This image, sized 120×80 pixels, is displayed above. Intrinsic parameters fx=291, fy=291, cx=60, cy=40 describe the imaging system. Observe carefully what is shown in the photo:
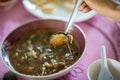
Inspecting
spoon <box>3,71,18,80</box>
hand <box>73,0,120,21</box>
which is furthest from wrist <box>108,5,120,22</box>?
spoon <box>3,71,18,80</box>

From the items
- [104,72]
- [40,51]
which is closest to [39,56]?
[40,51]

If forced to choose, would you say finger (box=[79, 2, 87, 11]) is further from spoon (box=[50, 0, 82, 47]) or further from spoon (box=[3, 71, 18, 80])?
spoon (box=[3, 71, 18, 80])

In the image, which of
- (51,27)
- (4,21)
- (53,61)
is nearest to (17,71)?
(53,61)

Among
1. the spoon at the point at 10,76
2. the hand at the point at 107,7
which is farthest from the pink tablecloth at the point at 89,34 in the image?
the hand at the point at 107,7

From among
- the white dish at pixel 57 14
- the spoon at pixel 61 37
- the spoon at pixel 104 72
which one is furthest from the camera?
the white dish at pixel 57 14

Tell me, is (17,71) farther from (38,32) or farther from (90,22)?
(90,22)

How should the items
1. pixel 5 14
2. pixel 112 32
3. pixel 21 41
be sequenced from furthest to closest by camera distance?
pixel 5 14 → pixel 112 32 → pixel 21 41

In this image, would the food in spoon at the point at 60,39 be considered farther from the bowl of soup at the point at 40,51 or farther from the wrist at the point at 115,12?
the wrist at the point at 115,12
